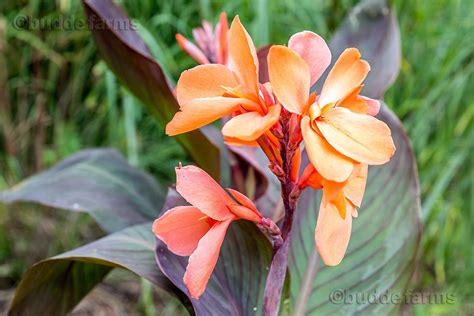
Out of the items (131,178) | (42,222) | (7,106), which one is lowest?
(42,222)

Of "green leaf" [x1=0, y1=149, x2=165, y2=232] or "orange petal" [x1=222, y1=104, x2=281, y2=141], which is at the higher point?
"orange petal" [x1=222, y1=104, x2=281, y2=141]

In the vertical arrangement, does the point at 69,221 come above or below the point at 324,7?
below

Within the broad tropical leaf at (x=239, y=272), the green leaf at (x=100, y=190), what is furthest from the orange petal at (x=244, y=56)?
the green leaf at (x=100, y=190)

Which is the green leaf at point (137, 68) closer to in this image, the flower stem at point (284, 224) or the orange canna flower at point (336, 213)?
Answer: the flower stem at point (284, 224)

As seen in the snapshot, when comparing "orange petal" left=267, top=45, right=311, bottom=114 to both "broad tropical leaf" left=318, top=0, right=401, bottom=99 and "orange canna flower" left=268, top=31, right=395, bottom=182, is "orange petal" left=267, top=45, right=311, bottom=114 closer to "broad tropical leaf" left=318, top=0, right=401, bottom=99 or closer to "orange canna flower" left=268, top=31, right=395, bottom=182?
"orange canna flower" left=268, top=31, right=395, bottom=182

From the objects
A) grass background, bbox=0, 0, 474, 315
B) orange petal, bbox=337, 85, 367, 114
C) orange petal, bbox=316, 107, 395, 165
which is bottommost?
grass background, bbox=0, 0, 474, 315

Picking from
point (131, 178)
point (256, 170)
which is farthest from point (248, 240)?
point (131, 178)

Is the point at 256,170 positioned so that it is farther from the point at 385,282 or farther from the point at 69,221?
the point at 69,221

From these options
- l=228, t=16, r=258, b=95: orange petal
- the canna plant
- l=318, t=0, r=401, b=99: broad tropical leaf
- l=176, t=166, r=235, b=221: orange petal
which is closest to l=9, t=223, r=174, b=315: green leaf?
the canna plant

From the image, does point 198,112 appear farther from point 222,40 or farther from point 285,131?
point 222,40
